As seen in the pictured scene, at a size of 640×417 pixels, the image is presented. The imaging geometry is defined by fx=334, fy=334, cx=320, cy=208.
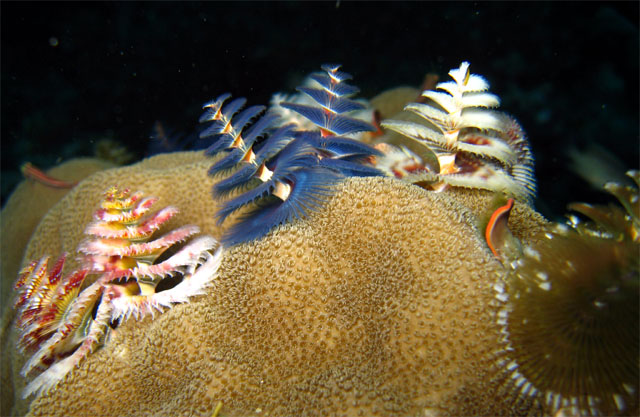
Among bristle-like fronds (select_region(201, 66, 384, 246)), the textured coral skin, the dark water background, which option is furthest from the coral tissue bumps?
the dark water background

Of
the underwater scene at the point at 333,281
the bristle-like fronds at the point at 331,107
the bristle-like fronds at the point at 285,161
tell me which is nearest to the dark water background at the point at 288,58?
the underwater scene at the point at 333,281

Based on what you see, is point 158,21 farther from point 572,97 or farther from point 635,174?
point 572,97

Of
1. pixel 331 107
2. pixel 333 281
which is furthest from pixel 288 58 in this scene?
pixel 333 281

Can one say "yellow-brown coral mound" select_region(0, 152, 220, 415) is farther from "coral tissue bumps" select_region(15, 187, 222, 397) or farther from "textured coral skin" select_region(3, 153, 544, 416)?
"textured coral skin" select_region(3, 153, 544, 416)

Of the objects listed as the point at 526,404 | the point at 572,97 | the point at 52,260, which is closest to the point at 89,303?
the point at 52,260

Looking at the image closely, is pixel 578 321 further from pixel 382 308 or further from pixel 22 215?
pixel 22 215

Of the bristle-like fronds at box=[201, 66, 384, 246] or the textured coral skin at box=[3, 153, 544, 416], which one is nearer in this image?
the textured coral skin at box=[3, 153, 544, 416]
